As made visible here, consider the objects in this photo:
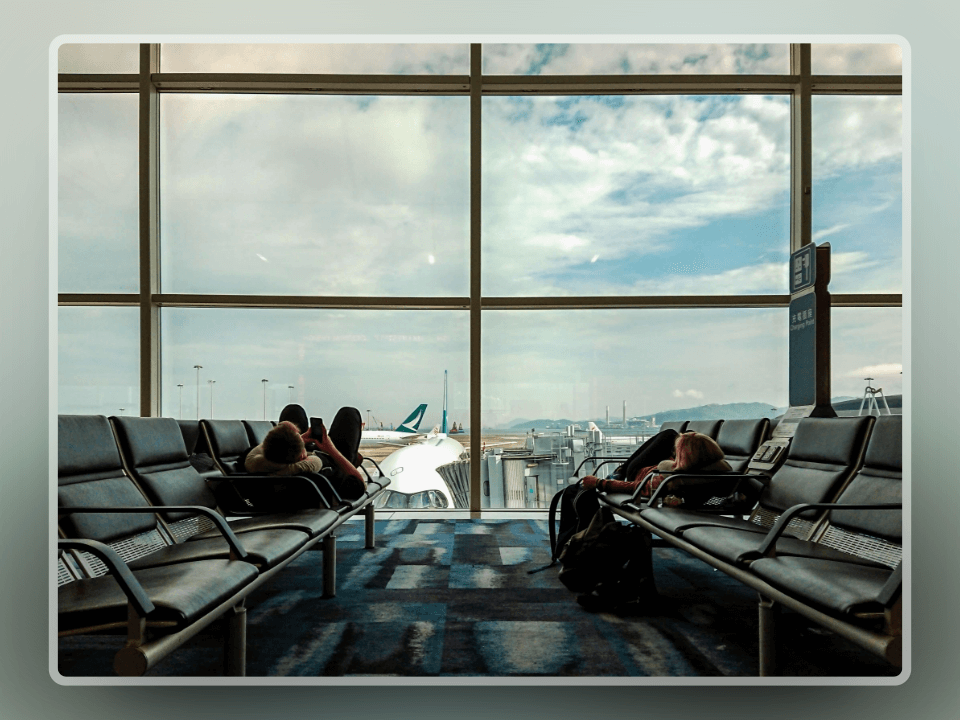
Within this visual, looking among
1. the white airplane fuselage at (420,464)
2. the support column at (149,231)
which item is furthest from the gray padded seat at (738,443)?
the support column at (149,231)

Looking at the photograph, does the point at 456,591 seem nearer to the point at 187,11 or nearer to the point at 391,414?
the point at 391,414

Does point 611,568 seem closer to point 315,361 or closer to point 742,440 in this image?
point 742,440

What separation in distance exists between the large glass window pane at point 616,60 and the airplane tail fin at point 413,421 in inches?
94.5

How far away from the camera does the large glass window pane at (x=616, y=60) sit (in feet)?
11.9

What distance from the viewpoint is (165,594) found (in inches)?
54.7

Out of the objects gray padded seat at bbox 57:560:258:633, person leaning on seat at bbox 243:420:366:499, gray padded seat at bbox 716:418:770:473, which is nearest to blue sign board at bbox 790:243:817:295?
gray padded seat at bbox 716:418:770:473

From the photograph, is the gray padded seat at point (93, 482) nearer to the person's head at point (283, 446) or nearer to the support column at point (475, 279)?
the person's head at point (283, 446)

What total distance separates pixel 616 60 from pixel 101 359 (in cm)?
362

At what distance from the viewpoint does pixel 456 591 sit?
2592 mm

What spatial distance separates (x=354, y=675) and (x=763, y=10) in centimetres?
227

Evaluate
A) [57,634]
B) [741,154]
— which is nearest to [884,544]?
[57,634]

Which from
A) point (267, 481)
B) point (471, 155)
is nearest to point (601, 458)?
point (267, 481)

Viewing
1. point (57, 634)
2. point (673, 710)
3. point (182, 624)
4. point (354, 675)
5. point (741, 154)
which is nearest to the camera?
point (182, 624)

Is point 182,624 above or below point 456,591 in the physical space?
above
